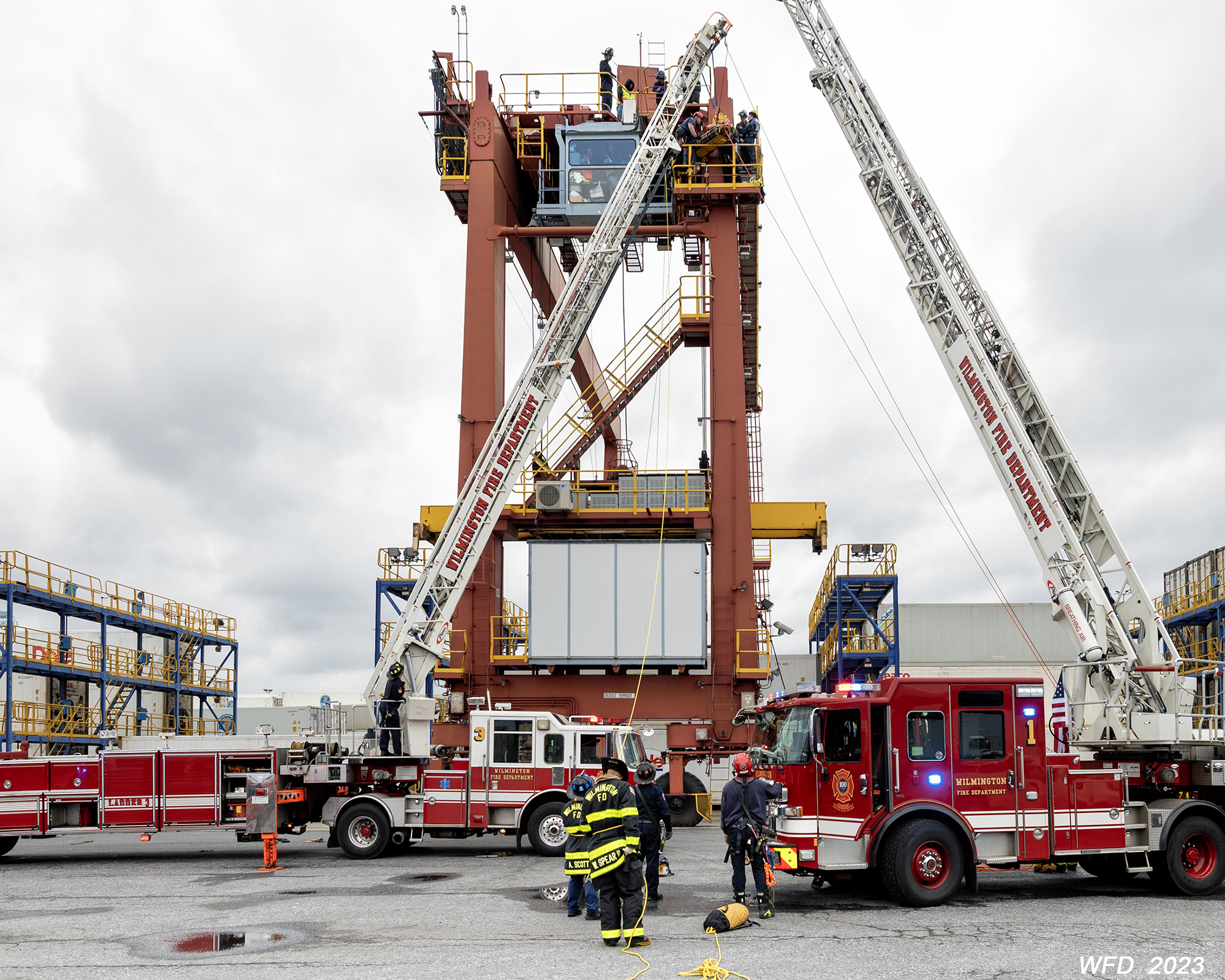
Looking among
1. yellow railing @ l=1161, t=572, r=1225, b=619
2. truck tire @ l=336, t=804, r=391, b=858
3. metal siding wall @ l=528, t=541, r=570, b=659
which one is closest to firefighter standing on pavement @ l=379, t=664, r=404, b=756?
truck tire @ l=336, t=804, r=391, b=858

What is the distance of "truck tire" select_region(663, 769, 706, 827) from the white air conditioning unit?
692cm

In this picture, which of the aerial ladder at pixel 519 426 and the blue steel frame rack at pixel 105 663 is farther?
the blue steel frame rack at pixel 105 663

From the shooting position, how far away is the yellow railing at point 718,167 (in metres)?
28.9

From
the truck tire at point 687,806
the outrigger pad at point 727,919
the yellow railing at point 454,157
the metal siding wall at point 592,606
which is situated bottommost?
the truck tire at point 687,806

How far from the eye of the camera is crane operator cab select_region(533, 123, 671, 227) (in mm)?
29594

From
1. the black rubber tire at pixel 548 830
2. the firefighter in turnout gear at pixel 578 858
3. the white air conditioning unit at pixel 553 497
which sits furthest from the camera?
the white air conditioning unit at pixel 553 497

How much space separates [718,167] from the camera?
29.2 meters

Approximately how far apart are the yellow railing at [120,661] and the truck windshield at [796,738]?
89.6 feet

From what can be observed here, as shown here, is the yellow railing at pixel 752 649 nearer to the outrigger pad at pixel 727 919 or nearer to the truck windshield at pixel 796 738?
the truck windshield at pixel 796 738

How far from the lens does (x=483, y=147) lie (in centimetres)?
2944

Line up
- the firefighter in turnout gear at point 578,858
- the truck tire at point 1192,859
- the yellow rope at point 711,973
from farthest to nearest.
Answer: the truck tire at point 1192,859 < the firefighter in turnout gear at point 578,858 < the yellow rope at point 711,973

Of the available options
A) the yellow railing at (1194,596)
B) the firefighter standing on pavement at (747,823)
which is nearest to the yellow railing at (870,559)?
the yellow railing at (1194,596)

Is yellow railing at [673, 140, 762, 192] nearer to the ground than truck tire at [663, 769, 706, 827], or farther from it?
farther from it

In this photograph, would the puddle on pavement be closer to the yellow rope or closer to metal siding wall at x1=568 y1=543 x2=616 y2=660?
the yellow rope
